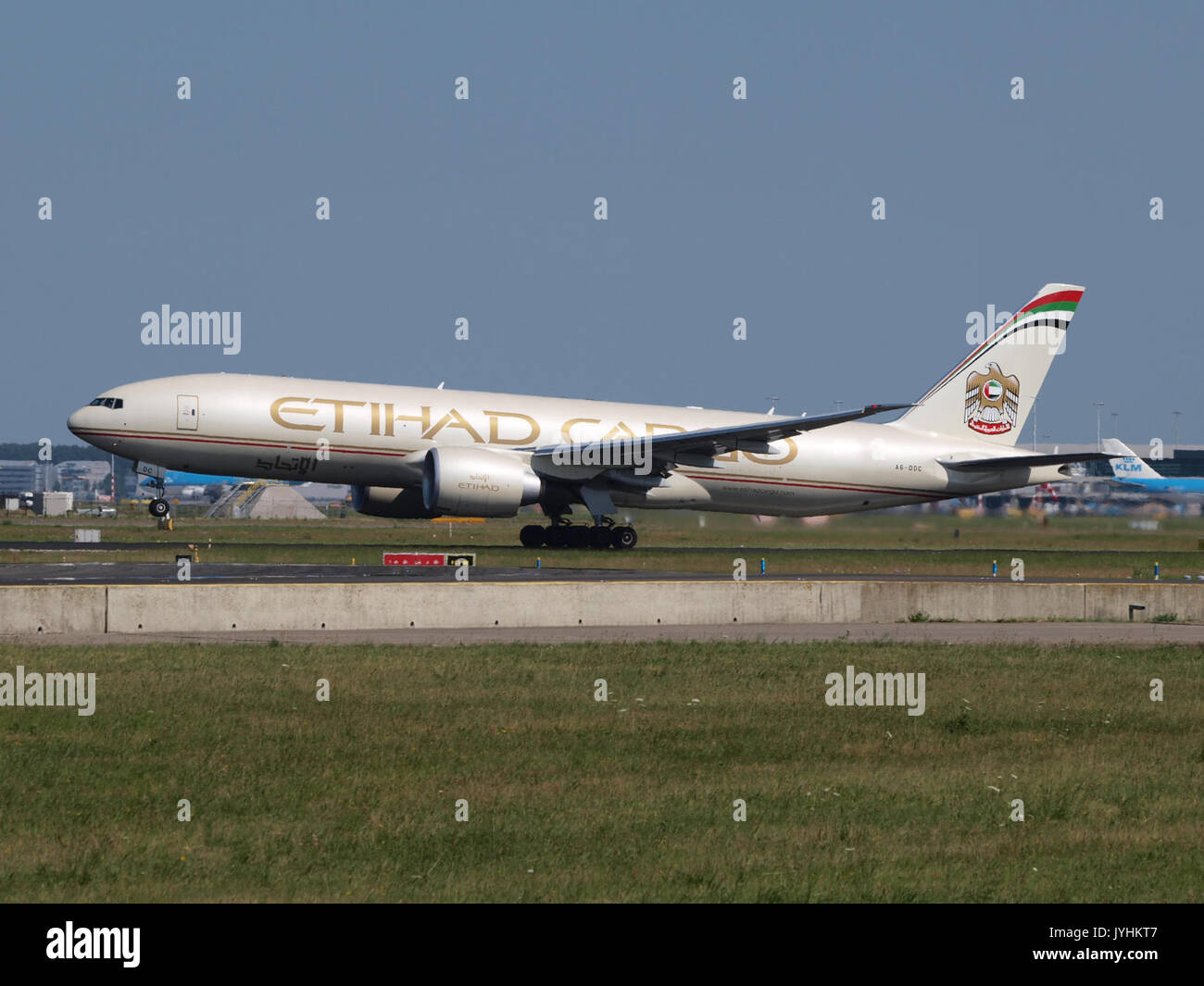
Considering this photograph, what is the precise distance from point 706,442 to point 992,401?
13655mm

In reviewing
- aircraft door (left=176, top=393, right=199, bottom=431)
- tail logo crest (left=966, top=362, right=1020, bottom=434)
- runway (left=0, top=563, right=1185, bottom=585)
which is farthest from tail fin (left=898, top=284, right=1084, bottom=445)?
aircraft door (left=176, top=393, right=199, bottom=431)

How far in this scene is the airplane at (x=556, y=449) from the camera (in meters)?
40.8

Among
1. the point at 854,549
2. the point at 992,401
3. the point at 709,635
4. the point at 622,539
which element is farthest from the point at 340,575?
the point at 992,401

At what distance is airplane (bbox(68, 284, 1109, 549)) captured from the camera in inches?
1606

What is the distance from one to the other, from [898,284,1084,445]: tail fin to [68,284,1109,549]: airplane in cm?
9

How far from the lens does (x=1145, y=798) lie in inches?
482

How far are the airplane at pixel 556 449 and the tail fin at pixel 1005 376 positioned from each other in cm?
9

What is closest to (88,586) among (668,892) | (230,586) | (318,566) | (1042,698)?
(230,586)

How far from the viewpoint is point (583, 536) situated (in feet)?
145
